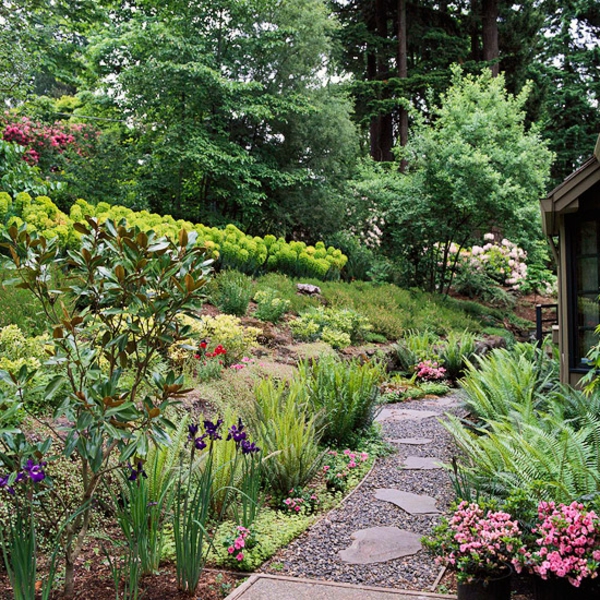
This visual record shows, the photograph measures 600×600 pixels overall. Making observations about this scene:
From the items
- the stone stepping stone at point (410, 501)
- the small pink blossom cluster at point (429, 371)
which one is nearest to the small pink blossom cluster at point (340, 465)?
the stone stepping stone at point (410, 501)

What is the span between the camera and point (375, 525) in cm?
340

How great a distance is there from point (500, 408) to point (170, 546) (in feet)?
9.82

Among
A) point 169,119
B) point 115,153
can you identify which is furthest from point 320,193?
point 115,153

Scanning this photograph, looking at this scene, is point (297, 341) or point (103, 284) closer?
point (103, 284)

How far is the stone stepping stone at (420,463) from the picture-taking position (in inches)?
174

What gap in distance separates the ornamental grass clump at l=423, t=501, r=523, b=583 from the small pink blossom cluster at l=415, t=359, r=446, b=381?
5597 mm

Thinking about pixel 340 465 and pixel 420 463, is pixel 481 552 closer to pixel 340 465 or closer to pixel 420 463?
pixel 340 465

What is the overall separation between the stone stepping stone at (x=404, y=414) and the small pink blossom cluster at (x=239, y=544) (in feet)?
10.5

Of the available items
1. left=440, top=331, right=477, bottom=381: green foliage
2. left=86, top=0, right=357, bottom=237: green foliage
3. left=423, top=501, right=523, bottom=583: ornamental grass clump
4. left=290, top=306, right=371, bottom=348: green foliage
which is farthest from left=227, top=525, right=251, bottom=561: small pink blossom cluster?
left=86, top=0, right=357, bottom=237: green foliage

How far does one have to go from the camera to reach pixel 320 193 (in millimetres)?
13531

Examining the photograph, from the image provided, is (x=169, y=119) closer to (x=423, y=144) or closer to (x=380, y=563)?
(x=423, y=144)

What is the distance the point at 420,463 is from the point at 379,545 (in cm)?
151

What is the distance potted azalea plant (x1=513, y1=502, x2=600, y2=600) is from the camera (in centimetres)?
216

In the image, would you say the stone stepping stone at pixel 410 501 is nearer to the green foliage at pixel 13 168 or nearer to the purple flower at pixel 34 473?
the purple flower at pixel 34 473
